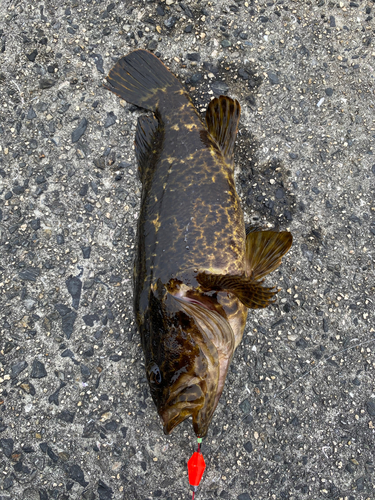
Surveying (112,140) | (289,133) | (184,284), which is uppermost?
(289,133)

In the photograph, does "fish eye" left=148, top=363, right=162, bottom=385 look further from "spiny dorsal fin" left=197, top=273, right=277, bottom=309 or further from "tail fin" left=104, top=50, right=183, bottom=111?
"tail fin" left=104, top=50, right=183, bottom=111

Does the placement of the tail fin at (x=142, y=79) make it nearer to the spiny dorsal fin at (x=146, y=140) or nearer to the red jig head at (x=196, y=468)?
the spiny dorsal fin at (x=146, y=140)

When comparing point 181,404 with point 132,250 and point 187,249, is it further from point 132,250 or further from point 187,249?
point 132,250

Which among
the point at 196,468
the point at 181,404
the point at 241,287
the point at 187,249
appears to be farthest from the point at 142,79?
the point at 196,468

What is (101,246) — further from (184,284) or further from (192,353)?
(192,353)

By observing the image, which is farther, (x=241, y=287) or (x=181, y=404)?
(x=241, y=287)

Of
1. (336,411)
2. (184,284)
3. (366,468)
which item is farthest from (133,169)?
(366,468)
